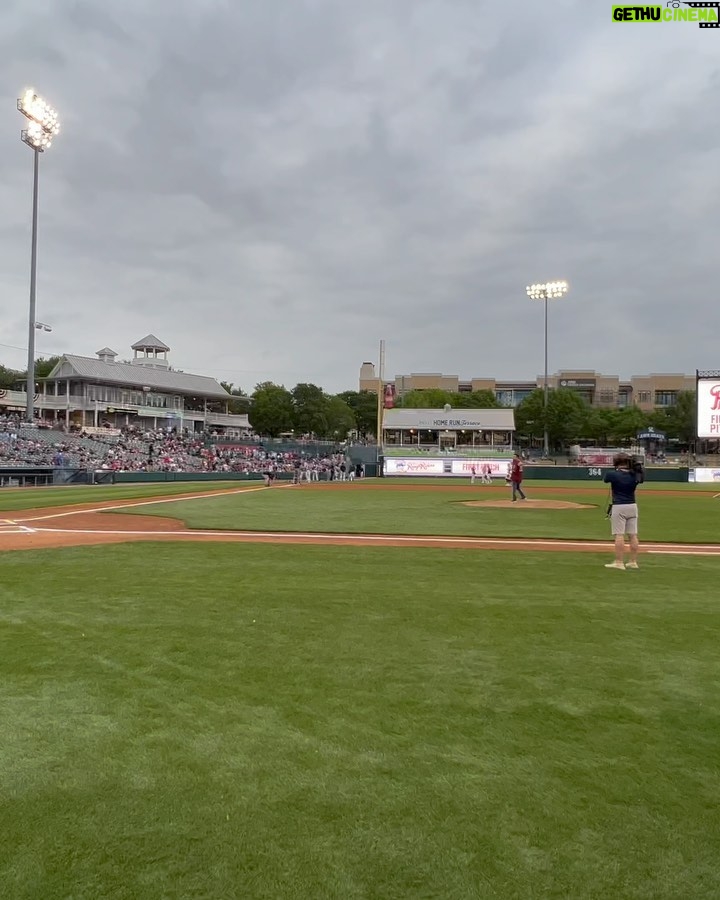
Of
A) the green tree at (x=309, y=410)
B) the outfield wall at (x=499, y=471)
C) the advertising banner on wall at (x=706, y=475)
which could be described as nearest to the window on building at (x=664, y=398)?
the green tree at (x=309, y=410)

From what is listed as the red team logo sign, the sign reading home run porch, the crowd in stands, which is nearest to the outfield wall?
the crowd in stands

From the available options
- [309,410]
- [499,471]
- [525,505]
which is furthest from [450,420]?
[525,505]

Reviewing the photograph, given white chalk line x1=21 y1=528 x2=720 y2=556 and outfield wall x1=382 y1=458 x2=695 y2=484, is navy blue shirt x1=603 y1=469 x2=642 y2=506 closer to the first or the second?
white chalk line x1=21 y1=528 x2=720 y2=556

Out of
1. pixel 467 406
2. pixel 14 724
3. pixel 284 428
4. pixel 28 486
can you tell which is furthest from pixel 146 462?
pixel 467 406

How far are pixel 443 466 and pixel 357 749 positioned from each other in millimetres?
53151

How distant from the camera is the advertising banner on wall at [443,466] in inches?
2147

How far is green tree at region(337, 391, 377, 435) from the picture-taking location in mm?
106250

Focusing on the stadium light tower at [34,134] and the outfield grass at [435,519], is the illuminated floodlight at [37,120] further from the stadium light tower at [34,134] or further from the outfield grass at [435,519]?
the outfield grass at [435,519]

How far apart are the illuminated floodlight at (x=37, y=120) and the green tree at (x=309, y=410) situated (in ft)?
163

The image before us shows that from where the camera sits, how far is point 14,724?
3.67 meters

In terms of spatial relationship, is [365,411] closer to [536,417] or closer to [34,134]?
[536,417]

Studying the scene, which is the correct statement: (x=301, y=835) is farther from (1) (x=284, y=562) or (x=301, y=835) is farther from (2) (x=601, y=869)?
(1) (x=284, y=562)

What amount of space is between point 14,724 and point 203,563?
5.72m

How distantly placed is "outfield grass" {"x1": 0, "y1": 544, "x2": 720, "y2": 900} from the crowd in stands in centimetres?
3437
